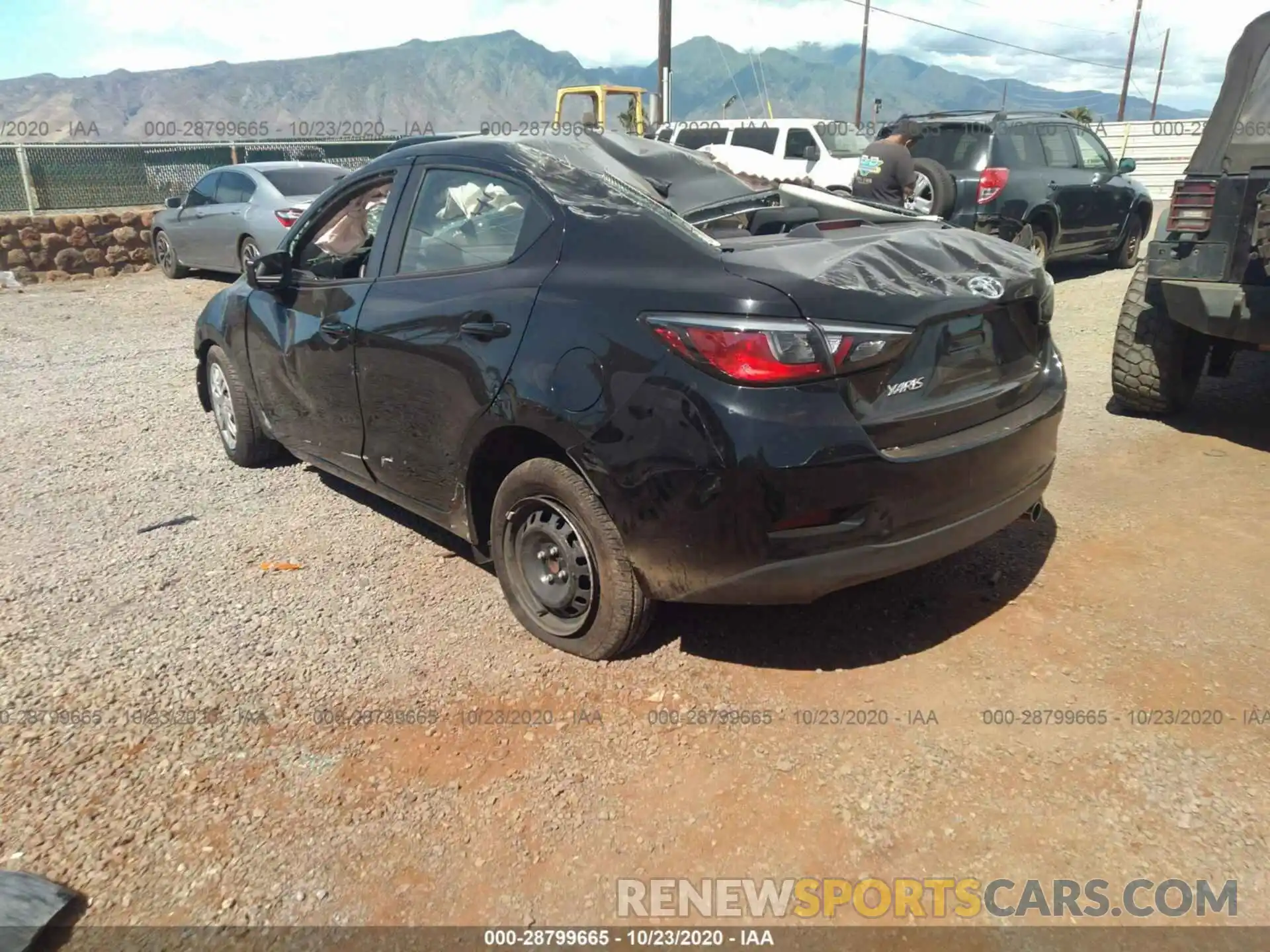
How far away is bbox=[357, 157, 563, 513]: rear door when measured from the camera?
3182 mm

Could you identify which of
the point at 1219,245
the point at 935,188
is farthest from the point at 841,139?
the point at 1219,245

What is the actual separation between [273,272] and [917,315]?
9.49ft

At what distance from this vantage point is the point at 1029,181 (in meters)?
10.1

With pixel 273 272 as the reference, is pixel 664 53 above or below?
above

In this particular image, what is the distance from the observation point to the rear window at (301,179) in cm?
1165

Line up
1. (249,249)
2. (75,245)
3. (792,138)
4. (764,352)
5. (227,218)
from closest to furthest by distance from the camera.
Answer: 1. (764,352)
2. (249,249)
3. (227,218)
4. (792,138)
5. (75,245)

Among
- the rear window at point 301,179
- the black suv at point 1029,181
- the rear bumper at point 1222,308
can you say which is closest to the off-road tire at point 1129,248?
the black suv at point 1029,181

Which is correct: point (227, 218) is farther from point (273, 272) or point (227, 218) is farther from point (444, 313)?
point (444, 313)

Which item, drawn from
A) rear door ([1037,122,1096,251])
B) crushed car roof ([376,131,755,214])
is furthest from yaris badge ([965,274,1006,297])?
rear door ([1037,122,1096,251])

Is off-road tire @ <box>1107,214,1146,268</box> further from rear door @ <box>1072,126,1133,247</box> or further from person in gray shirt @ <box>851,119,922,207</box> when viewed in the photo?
person in gray shirt @ <box>851,119,922,207</box>

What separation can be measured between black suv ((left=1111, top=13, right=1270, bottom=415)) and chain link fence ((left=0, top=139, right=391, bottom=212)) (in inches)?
494

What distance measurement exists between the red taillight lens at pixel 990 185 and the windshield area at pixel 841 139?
3.73 m

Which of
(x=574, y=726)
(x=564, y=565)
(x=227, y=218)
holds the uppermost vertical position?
(x=227, y=218)

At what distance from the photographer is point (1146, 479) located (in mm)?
4871
